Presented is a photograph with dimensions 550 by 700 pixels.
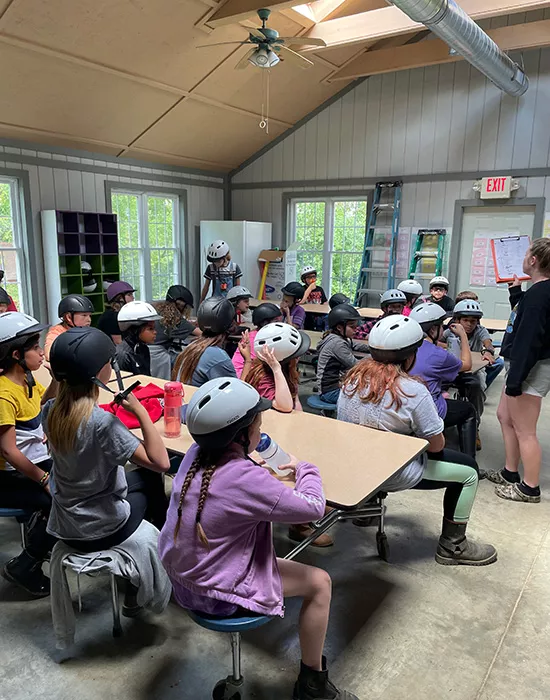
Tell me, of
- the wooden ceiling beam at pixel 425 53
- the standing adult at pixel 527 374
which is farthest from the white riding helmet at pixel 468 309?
the wooden ceiling beam at pixel 425 53

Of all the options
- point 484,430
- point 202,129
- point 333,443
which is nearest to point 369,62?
point 202,129

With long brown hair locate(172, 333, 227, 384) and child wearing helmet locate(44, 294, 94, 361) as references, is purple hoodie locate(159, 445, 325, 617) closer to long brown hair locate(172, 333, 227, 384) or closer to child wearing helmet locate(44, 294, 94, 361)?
long brown hair locate(172, 333, 227, 384)

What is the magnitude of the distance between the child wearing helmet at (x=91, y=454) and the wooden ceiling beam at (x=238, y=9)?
Result: 188 inches

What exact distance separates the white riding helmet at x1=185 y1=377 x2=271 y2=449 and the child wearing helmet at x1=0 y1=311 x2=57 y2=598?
1.11 m

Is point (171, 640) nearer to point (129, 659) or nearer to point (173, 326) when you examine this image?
point (129, 659)

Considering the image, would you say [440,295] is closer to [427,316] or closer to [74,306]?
[427,316]

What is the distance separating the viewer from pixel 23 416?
7.89ft

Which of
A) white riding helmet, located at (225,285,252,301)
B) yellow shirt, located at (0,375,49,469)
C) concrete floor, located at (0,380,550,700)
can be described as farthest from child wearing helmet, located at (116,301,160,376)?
white riding helmet, located at (225,285,252,301)

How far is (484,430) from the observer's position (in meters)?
4.91

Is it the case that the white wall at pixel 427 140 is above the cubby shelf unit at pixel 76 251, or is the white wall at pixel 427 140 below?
above

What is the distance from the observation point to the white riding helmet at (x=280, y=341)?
2.73 m

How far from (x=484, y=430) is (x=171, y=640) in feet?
11.9

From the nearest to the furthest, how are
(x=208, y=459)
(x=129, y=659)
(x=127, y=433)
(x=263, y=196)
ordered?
(x=208, y=459)
(x=127, y=433)
(x=129, y=659)
(x=263, y=196)

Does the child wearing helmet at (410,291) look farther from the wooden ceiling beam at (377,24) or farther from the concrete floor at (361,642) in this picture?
the concrete floor at (361,642)
